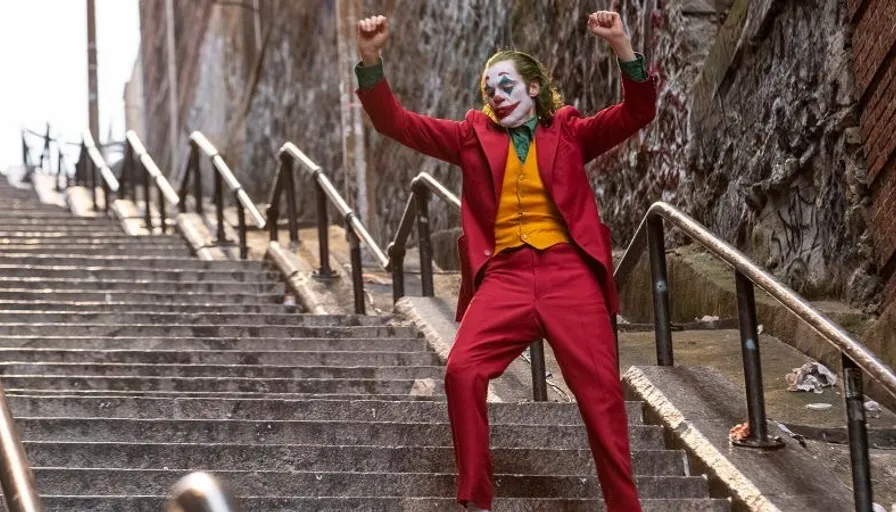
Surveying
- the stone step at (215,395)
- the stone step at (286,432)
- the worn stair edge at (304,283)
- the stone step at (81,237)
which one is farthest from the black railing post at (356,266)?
the stone step at (81,237)

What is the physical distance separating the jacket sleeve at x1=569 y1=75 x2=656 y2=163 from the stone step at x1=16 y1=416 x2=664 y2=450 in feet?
3.47

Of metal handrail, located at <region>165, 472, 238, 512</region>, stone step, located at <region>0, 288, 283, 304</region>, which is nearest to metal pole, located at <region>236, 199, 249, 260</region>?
stone step, located at <region>0, 288, 283, 304</region>

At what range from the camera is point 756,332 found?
4109 millimetres

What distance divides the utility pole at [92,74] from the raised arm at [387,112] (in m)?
18.8

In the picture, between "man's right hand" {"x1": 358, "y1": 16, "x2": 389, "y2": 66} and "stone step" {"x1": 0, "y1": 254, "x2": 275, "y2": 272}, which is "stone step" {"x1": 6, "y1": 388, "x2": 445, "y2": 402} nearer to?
"man's right hand" {"x1": 358, "y1": 16, "x2": 389, "y2": 66}

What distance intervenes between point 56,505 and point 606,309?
5.26 feet

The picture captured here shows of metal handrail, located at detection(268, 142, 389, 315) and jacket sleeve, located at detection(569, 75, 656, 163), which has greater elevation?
jacket sleeve, located at detection(569, 75, 656, 163)

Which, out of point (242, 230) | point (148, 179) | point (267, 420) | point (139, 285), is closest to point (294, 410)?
point (267, 420)

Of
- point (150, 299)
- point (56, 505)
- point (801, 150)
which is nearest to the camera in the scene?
point (56, 505)

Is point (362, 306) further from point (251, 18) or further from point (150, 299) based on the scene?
point (251, 18)

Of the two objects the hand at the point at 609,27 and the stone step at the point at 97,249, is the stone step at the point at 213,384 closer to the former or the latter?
the hand at the point at 609,27

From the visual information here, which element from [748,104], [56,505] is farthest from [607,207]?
[56,505]

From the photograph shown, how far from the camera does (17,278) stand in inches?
310

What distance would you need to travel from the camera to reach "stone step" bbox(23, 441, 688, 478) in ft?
14.1
